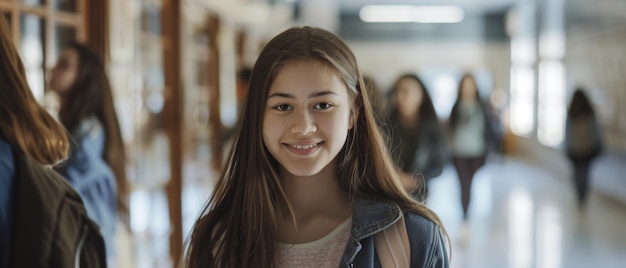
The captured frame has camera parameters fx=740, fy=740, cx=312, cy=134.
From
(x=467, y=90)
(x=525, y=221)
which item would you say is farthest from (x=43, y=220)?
(x=525, y=221)

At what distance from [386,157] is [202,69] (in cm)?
640

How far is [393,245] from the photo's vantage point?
1388 millimetres

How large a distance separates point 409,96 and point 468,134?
5.52 feet

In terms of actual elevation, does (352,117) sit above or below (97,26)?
below

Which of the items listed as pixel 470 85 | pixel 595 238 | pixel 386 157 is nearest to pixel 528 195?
pixel 595 238

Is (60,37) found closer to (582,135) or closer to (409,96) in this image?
(409,96)

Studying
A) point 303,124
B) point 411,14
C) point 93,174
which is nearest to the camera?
point 303,124

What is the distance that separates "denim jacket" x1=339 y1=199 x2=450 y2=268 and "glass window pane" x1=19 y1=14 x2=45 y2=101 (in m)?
2.07

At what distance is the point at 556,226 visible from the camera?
26.8ft

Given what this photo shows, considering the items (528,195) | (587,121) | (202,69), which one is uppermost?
(202,69)

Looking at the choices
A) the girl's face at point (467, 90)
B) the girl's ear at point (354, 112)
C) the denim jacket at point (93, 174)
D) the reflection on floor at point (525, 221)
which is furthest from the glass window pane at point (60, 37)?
the girl's face at point (467, 90)

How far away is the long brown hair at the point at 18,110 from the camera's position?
1.49m

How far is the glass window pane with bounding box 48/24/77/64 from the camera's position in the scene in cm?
338

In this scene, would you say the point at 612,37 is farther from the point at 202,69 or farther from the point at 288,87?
the point at 288,87
